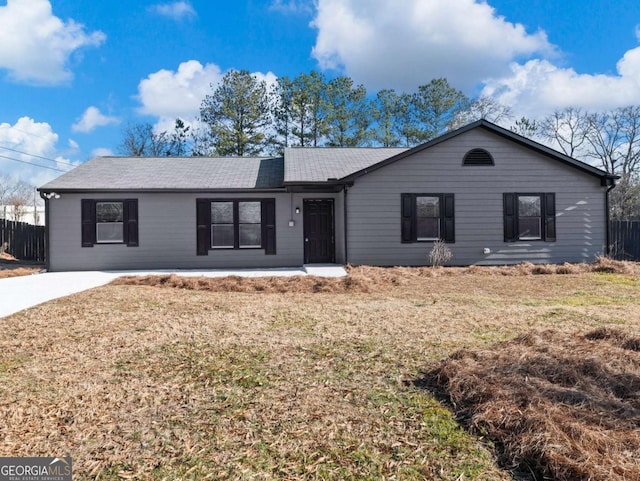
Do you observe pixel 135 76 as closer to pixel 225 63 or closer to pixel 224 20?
pixel 225 63

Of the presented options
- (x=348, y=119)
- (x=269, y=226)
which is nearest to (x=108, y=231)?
(x=269, y=226)

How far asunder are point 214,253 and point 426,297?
719cm

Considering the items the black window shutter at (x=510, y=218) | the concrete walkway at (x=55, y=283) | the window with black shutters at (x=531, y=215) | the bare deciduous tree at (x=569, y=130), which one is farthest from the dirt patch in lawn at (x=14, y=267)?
the bare deciduous tree at (x=569, y=130)

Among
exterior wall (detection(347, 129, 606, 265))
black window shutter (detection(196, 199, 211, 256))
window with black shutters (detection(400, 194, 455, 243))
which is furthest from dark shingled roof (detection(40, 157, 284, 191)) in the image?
window with black shutters (detection(400, 194, 455, 243))

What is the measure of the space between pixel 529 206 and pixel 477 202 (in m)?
1.86

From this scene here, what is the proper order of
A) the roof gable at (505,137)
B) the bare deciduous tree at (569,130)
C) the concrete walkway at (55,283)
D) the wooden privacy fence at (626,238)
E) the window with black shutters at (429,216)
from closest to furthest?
the concrete walkway at (55,283), the roof gable at (505,137), the window with black shutters at (429,216), the wooden privacy fence at (626,238), the bare deciduous tree at (569,130)

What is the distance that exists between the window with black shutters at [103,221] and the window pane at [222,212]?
2305 mm

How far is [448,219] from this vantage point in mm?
11922

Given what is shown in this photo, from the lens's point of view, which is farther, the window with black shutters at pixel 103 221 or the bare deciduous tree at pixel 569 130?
the bare deciduous tree at pixel 569 130

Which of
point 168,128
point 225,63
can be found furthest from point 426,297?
point 168,128

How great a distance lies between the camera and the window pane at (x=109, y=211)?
12273 millimetres

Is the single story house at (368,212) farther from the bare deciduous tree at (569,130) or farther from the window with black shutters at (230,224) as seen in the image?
the bare deciduous tree at (569,130)

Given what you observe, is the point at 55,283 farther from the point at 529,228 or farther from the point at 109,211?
the point at 529,228

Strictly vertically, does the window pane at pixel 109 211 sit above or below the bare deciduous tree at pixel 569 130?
below
